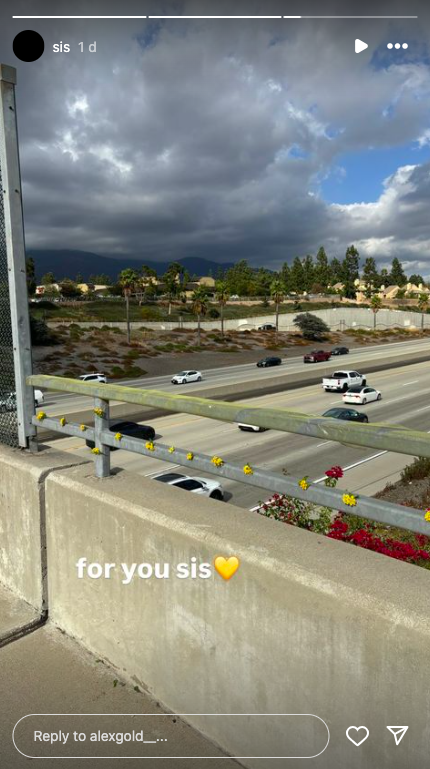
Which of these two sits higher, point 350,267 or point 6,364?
point 350,267

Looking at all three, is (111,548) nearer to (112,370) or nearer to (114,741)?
(114,741)

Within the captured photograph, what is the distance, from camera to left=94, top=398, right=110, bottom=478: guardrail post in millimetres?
3834

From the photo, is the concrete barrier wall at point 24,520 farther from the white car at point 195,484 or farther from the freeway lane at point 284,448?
the white car at point 195,484

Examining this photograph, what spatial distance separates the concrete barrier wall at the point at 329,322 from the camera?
323 ft

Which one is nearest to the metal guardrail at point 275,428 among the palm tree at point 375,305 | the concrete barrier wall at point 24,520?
the concrete barrier wall at point 24,520

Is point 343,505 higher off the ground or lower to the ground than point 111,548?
higher

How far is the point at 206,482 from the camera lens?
1911cm

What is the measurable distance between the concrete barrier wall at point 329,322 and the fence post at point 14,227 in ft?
283

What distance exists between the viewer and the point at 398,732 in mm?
2127

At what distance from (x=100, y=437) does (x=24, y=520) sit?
1082mm

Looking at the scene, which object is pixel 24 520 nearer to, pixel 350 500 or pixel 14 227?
pixel 14 227

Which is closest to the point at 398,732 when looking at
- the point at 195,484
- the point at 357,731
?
the point at 357,731

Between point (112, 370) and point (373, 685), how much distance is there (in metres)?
58.1

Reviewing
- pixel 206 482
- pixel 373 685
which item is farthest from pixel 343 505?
pixel 206 482
